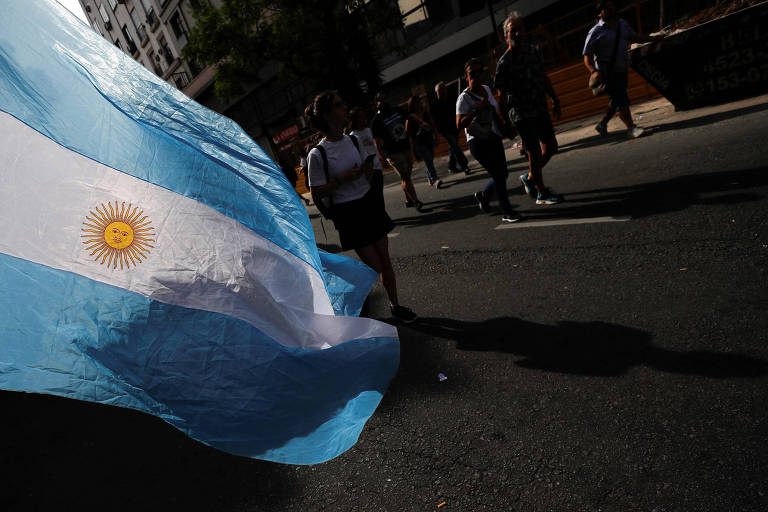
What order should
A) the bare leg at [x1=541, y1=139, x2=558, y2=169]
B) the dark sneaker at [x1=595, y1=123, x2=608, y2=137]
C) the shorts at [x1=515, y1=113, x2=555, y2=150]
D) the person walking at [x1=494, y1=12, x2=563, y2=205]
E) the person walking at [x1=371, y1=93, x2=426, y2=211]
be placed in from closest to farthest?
the person walking at [x1=494, y1=12, x2=563, y2=205]
the shorts at [x1=515, y1=113, x2=555, y2=150]
the bare leg at [x1=541, y1=139, x2=558, y2=169]
the person walking at [x1=371, y1=93, x2=426, y2=211]
the dark sneaker at [x1=595, y1=123, x2=608, y2=137]

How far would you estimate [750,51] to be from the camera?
607 centimetres

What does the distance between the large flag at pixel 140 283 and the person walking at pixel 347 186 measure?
3.40 feet

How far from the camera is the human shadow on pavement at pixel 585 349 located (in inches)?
84.0

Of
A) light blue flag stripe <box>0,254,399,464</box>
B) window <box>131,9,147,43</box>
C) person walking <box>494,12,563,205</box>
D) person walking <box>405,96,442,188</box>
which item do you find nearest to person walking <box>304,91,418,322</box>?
light blue flag stripe <box>0,254,399,464</box>

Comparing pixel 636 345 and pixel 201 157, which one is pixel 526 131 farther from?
pixel 201 157

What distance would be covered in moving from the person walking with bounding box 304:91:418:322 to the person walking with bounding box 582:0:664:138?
5069mm

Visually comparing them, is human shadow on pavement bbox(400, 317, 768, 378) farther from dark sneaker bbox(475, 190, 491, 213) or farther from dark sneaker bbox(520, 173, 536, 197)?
dark sneaker bbox(520, 173, 536, 197)

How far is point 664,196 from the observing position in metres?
4.25

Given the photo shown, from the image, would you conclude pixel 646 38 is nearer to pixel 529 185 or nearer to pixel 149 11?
pixel 529 185

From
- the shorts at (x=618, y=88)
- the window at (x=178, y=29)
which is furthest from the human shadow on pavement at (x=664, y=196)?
the window at (x=178, y=29)

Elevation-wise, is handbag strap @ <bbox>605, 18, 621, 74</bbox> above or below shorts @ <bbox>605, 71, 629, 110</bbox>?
above

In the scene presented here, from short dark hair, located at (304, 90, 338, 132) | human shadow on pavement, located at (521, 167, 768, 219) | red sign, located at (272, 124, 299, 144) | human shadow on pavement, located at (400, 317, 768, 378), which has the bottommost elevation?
human shadow on pavement, located at (400, 317, 768, 378)

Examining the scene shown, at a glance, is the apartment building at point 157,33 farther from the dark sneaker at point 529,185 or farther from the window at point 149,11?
the dark sneaker at point 529,185

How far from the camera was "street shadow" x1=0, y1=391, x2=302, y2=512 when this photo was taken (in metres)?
2.37
